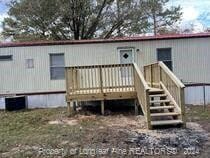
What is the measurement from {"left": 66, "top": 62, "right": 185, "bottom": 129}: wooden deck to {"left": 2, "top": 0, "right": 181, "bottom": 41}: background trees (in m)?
10.4

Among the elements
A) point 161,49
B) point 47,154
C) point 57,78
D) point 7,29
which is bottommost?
point 47,154

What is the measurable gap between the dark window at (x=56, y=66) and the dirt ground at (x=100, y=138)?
3773 millimetres

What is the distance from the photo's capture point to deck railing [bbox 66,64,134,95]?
496 inches

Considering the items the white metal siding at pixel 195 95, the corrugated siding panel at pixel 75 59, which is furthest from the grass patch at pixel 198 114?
the corrugated siding panel at pixel 75 59

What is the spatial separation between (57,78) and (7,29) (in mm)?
12041

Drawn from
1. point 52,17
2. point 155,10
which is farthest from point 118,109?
point 155,10

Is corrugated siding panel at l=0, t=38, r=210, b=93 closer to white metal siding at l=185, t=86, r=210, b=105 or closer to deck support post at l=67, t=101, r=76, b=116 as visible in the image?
white metal siding at l=185, t=86, r=210, b=105

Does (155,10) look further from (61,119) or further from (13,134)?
(13,134)

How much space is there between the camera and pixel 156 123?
31.1 feet

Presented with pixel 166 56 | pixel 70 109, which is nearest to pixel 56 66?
pixel 70 109

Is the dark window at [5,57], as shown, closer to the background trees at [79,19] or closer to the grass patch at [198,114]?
the grass patch at [198,114]

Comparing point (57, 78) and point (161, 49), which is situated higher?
point (161, 49)

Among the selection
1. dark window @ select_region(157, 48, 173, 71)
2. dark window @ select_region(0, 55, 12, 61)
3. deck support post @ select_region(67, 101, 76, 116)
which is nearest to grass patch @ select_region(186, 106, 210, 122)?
dark window @ select_region(157, 48, 173, 71)

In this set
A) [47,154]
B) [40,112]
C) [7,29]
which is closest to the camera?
[47,154]
